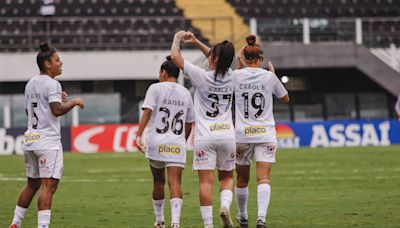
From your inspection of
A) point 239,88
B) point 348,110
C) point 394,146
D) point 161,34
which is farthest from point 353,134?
point 239,88

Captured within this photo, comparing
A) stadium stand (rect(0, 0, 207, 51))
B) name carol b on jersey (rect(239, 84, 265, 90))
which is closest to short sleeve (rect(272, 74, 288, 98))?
name carol b on jersey (rect(239, 84, 265, 90))

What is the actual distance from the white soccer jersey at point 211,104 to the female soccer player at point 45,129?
1409 millimetres

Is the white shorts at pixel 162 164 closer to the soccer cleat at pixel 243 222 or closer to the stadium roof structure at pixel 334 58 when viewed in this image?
the soccer cleat at pixel 243 222

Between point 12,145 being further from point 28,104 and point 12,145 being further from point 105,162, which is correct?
point 28,104

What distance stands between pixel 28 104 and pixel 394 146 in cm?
2370

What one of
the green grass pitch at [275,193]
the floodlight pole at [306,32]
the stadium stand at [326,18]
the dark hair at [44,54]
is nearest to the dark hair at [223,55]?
the dark hair at [44,54]

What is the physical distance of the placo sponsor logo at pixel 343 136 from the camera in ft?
111

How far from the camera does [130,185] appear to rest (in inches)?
765

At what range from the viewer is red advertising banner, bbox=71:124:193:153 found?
3294cm

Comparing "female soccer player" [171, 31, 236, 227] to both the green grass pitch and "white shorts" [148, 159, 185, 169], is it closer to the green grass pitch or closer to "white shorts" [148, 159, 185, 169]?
"white shorts" [148, 159, 185, 169]

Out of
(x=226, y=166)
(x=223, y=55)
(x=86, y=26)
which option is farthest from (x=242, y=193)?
(x=86, y=26)

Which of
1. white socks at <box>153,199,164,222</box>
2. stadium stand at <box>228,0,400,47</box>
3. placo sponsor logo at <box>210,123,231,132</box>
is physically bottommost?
white socks at <box>153,199,164,222</box>

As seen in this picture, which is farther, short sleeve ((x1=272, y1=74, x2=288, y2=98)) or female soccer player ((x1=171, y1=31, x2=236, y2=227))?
short sleeve ((x1=272, y1=74, x2=288, y2=98))

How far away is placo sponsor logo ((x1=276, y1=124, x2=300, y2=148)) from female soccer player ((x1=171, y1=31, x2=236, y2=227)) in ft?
75.5
